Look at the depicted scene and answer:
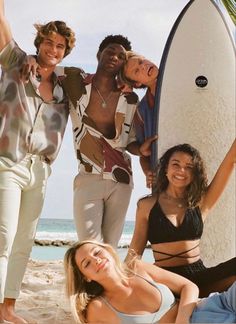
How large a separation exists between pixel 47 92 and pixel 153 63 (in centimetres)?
44

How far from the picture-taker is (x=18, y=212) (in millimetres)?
1821

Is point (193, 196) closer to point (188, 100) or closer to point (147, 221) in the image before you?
point (147, 221)

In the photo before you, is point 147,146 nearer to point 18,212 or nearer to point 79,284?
point 18,212

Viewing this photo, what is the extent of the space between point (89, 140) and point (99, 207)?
0.24 metres

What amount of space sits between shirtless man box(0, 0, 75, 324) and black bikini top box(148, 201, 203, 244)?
38 centimetres

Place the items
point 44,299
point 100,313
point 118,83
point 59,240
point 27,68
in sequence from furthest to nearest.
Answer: point 59,240 → point 44,299 → point 118,83 → point 27,68 → point 100,313

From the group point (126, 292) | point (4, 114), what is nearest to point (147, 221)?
point (126, 292)

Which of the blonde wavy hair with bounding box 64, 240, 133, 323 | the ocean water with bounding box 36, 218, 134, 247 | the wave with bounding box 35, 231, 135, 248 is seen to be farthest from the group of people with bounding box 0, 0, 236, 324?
the wave with bounding box 35, 231, 135, 248

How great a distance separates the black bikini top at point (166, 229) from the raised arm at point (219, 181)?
95 mm

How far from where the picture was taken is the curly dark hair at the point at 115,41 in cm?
201

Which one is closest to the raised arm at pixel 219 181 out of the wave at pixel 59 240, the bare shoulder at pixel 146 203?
the bare shoulder at pixel 146 203

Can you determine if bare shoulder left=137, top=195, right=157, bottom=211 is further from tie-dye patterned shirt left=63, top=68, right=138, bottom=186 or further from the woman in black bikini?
tie-dye patterned shirt left=63, top=68, right=138, bottom=186

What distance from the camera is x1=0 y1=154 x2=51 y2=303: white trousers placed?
1778mm

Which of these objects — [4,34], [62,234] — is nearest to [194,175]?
[4,34]
